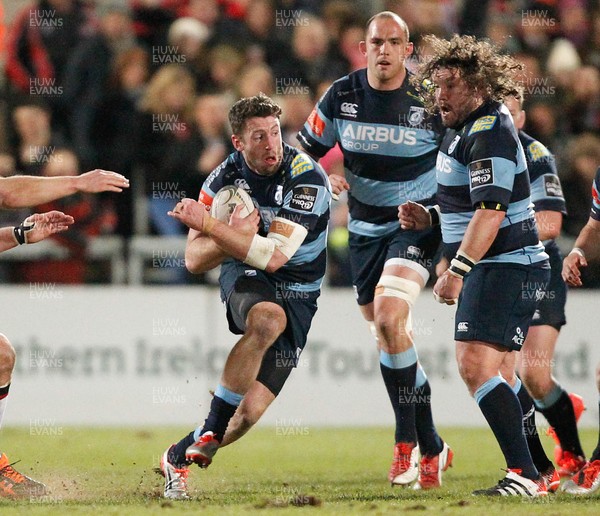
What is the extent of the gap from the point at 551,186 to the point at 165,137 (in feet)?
17.3

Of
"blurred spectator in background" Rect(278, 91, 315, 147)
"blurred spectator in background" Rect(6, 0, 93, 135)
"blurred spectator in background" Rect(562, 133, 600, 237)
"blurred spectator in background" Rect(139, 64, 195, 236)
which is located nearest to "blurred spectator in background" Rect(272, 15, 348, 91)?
"blurred spectator in background" Rect(278, 91, 315, 147)

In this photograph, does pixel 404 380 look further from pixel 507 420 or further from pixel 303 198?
pixel 303 198

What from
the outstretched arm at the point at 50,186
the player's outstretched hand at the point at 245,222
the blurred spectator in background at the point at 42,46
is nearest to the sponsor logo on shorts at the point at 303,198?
the player's outstretched hand at the point at 245,222

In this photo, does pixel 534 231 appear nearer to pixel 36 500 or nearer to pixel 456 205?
pixel 456 205

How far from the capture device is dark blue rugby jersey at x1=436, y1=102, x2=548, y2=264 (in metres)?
7.03

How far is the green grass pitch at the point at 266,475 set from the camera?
6844mm

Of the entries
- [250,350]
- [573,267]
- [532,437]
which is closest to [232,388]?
[250,350]

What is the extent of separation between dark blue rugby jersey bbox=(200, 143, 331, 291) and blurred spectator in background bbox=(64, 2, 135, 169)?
514 cm

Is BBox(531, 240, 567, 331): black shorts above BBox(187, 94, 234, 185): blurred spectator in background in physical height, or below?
below

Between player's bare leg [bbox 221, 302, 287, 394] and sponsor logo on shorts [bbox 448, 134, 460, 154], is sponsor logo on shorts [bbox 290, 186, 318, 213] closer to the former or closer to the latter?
player's bare leg [bbox 221, 302, 287, 394]

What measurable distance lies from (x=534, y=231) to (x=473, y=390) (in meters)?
1.05

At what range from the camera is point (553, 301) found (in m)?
9.10

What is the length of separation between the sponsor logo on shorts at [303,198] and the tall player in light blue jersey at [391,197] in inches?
36.4

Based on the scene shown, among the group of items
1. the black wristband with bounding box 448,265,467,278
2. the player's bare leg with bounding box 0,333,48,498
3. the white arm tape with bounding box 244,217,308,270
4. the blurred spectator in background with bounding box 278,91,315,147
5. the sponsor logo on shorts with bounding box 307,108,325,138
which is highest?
the blurred spectator in background with bounding box 278,91,315,147
